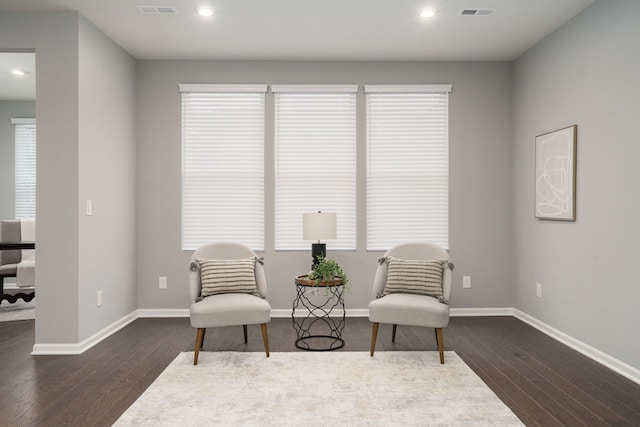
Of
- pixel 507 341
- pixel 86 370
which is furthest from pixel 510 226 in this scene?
pixel 86 370

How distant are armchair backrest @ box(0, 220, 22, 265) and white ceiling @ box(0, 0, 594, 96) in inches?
108

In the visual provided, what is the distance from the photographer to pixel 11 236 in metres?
5.71

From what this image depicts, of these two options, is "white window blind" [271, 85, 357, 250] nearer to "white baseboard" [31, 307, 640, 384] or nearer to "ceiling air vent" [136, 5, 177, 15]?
"white baseboard" [31, 307, 640, 384]

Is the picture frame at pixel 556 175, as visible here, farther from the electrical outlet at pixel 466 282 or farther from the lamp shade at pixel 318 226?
the lamp shade at pixel 318 226

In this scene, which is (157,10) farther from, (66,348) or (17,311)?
(17,311)

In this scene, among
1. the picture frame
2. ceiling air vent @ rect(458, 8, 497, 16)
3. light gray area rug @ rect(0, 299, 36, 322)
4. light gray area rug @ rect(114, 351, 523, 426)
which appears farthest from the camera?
light gray area rug @ rect(0, 299, 36, 322)

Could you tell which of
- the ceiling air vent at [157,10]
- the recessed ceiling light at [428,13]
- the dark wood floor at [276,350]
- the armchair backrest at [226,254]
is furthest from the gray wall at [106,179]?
the recessed ceiling light at [428,13]

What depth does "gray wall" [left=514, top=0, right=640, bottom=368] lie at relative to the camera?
3209 mm

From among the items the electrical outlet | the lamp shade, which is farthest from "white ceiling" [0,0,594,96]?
the electrical outlet

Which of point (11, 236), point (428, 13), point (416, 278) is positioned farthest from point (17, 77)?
point (416, 278)

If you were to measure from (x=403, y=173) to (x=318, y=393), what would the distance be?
2817 millimetres

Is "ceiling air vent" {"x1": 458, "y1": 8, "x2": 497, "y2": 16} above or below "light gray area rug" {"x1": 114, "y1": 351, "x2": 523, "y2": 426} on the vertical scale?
above

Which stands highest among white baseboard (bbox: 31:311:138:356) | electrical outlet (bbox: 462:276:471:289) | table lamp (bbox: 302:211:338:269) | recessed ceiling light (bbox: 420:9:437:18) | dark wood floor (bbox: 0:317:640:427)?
recessed ceiling light (bbox: 420:9:437:18)

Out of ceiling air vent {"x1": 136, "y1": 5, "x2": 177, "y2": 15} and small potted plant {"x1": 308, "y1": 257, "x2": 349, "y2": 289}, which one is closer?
ceiling air vent {"x1": 136, "y1": 5, "x2": 177, "y2": 15}
